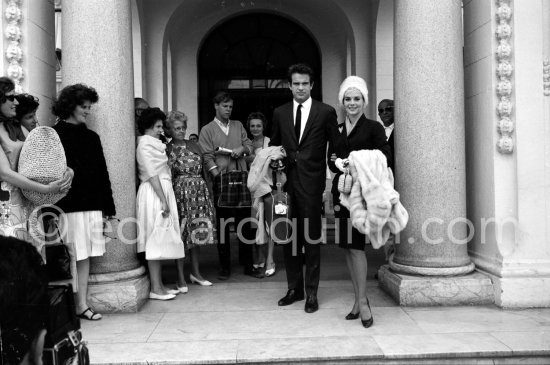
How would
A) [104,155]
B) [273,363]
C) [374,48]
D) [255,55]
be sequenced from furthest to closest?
[255,55] < [374,48] < [104,155] < [273,363]

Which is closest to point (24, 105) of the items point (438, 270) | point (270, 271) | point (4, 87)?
point (4, 87)

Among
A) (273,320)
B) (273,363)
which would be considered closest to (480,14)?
(273,320)

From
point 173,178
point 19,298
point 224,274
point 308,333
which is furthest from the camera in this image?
point 224,274

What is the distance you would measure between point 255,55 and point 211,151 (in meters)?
5.38

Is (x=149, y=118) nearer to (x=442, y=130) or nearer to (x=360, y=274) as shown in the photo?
(x=360, y=274)

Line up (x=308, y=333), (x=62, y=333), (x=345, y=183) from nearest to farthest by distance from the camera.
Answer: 1. (x=62, y=333)
2. (x=308, y=333)
3. (x=345, y=183)

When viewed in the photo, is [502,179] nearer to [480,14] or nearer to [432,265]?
[432,265]

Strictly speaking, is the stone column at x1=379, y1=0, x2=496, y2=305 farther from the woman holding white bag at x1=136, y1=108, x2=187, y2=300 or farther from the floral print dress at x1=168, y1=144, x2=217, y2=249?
the woman holding white bag at x1=136, y1=108, x2=187, y2=300

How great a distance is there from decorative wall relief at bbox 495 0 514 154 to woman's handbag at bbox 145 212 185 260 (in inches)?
136

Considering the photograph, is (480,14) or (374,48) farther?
(374,48)

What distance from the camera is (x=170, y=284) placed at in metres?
6.23

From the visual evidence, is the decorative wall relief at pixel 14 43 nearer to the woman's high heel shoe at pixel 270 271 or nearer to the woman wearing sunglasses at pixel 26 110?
the woman wearing sunglasses at pixel 26 110

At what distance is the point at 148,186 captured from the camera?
549 cm

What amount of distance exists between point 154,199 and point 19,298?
12.2 ft
